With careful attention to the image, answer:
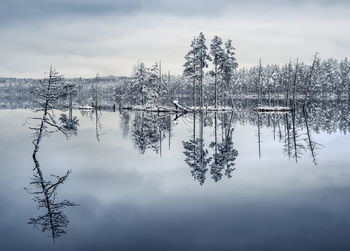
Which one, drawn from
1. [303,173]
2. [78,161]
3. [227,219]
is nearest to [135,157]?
[78,161]


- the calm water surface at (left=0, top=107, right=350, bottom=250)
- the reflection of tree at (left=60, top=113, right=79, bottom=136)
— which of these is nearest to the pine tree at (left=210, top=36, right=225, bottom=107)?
the reflection of tree at (left=60, top=113, right=79, bottom=136)

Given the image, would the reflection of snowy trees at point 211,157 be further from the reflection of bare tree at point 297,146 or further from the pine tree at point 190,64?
the pine tree at point 190,64

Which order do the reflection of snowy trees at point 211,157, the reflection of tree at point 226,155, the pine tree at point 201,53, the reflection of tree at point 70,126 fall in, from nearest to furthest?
the reflection of snowy trees at point 211,157 → the reflection of tree at point 226,155 → the reflection of tree at point 70,126 → the pine tree at point 201,53

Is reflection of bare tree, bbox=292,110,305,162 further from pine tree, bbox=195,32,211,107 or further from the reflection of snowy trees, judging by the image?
pine tree, bbox=195,32,211,107

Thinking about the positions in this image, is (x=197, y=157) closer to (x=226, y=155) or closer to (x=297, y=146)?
(x=226, y=155)

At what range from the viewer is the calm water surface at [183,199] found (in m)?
9.63

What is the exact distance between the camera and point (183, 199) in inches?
528

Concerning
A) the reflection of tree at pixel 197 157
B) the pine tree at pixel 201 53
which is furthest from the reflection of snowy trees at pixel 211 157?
the pine tree at pixel 201 53

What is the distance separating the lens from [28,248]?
9438 millimetres

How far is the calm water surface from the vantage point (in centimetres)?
963

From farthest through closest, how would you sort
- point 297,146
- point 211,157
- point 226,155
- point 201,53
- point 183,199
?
1. point 201,53
2. point 297,146
3. point 226,155
4. point 211,157
5. point 183,199

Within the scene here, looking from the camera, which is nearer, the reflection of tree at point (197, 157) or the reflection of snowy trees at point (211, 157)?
the reflection of tree at point (197, 157)

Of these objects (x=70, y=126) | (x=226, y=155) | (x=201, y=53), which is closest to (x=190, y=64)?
(x=201, y=53)

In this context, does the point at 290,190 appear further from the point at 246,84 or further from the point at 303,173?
the point at 246,84
